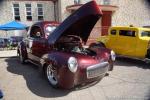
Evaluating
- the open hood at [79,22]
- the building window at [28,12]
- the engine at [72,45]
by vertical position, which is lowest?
the engine at [72,45]

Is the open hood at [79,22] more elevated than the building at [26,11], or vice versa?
the building at [26,11]

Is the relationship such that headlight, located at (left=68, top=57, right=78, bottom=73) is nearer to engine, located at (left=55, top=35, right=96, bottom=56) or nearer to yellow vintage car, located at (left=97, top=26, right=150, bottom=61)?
engine, located at (left=55, top=35, right=96, bottom=56)

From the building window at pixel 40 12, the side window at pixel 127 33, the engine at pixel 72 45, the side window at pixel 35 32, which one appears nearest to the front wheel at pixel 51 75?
the engine at pixel 72 45

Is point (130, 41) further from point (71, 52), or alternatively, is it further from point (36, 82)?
point (36, 82)

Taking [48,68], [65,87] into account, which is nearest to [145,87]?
[65,87]

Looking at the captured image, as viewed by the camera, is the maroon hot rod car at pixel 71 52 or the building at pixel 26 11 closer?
the maroon hot rod car at pixel 71 52

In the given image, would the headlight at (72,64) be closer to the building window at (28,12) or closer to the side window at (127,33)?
the side window at (127,33)

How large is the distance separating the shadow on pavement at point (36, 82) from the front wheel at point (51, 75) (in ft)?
0.47

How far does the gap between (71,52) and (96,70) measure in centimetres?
96

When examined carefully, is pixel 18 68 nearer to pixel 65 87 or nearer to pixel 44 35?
pixel 44 35

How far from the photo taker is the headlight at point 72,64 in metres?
5.16

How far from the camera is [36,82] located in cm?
643

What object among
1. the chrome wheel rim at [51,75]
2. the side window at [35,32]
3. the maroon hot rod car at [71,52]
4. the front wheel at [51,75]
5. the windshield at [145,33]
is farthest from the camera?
the windshield at [145,33]

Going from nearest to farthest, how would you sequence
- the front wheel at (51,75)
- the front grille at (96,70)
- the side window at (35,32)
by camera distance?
1. the front grille at (96,70)
2. the front wheel at (51,75)
3. the side window at (35,32)
